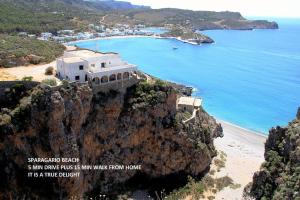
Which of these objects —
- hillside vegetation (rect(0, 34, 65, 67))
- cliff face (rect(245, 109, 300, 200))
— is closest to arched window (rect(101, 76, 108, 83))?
hillside vegetation (rect(0, 34, 65, 67))

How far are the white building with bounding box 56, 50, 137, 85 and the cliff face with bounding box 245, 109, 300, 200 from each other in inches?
565

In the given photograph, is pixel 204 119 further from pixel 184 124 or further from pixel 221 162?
pixel 184 124

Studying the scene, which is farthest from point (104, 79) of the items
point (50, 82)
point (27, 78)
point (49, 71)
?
point (27, 78)

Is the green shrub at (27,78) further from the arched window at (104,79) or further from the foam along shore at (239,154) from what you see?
the foam along shore at (239,154)

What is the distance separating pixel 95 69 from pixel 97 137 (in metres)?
6.14

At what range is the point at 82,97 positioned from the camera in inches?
1265

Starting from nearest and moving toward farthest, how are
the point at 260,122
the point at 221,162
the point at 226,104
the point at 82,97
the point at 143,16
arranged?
the point at 82,97 < the point at 221,162 < the point at 260,122 < the point at 226,104 < the point at 143,16

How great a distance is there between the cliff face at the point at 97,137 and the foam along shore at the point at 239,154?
3251 millimetres

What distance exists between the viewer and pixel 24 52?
4103 cm

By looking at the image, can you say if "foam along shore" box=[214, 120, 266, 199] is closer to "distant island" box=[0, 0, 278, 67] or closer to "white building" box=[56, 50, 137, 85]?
"white building" box=[56, 50, 137, 85]

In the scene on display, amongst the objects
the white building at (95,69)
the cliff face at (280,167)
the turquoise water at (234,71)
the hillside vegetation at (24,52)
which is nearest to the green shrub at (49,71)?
the white building at (95,69)

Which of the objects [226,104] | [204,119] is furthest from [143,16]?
[204,119]

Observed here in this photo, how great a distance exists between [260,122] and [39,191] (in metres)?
40.3

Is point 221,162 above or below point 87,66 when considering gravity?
below
